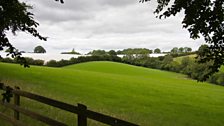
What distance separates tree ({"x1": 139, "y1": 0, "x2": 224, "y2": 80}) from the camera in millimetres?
11797

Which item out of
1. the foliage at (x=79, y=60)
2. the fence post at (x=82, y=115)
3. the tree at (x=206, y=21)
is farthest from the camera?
the foliage at (x=79, y=60)

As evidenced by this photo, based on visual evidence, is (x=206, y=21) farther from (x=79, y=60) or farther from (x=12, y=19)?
(x=79, y=60)

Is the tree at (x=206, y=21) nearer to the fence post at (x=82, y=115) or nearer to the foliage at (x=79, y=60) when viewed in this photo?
the fence post at (x=82, y=115)

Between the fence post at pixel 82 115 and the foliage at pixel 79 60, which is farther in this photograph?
the foliage at pixel 79 60

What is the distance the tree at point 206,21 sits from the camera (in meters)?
11.8

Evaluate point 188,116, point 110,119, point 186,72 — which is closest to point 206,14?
point 110,119

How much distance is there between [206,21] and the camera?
12.1 metres

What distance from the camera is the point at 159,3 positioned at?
1484 cm

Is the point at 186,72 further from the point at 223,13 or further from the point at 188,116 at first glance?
the point at 223,13

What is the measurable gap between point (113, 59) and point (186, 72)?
35251mm

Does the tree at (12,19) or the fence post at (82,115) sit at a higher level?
the tree at (12,19)

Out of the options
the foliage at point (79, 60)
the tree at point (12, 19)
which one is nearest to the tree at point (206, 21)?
the tree at point (12, 19)

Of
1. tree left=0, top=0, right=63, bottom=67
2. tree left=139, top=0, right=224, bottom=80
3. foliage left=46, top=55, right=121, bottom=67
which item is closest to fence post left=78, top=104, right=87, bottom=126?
tree left=0, top=0, right=63, bottom=67

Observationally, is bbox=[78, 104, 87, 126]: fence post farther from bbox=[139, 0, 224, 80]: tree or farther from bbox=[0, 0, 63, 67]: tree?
bbox=[139, 0, 224, 80]: tree
